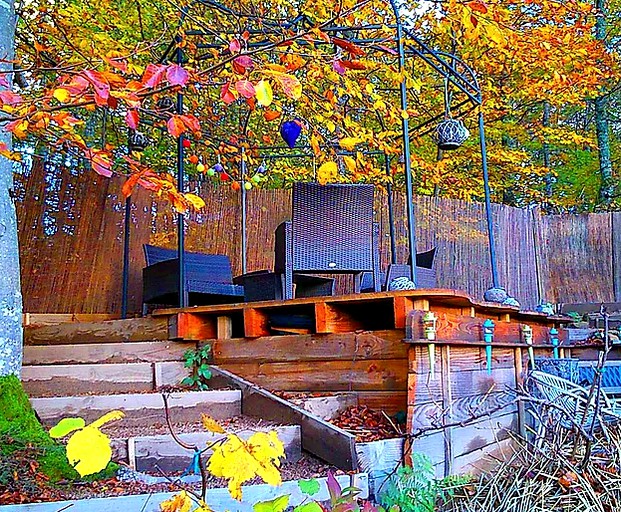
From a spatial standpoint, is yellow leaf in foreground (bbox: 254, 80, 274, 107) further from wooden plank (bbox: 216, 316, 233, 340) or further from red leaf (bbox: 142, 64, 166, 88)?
wooden plank (bbox: 216, 316, 233, 340)

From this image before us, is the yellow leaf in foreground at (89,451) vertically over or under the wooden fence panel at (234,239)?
under

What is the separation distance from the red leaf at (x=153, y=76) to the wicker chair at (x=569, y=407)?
1516 millimetres

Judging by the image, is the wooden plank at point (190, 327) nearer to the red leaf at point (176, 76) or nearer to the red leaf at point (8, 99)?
the red leaf at point (8, 99)

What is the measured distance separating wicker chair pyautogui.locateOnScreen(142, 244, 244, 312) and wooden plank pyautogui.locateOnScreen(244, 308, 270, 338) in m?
1.48

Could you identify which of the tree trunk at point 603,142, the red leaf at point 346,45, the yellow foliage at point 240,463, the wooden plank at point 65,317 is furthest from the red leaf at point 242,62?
the tree trunk at point 603,142

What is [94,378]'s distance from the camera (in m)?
3.06

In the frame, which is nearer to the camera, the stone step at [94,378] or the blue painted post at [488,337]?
the blue painted post at [488,337]

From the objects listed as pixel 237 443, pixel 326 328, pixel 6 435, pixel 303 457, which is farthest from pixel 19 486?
pixel 326 328

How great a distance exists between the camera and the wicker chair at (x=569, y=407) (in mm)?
2092

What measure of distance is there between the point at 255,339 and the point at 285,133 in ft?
3.72

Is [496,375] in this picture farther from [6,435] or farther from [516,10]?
[516,10]

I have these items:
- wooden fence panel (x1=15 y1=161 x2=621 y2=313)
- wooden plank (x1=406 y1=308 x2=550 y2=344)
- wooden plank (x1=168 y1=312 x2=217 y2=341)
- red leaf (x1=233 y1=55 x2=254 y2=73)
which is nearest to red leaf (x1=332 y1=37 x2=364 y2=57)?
red leaf (x1=233 y1=55 x2=254 y2=73)

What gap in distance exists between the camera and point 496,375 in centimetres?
299

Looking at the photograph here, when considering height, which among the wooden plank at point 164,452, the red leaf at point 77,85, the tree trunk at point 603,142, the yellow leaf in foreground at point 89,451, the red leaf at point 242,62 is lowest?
the wooden plank at point 164,452
